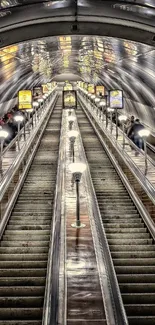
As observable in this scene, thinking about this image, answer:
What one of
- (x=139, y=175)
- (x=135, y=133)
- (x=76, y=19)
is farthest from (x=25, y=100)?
(x=139, y=175)

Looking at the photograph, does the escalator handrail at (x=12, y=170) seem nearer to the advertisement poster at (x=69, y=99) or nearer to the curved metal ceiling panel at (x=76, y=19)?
the curved metal ceiling panel at (x=76, y=19)

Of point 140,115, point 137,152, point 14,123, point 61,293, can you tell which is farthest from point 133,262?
point 140,115

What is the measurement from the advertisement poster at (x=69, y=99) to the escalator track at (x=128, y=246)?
12.0 metres

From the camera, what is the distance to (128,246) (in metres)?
9.49

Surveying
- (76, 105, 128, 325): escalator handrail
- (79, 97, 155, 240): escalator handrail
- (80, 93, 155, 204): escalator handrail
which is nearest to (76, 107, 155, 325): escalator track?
(79, 97, 155, 240): escalator handrail

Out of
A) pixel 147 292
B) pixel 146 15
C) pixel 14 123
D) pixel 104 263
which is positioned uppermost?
pixel 146 15

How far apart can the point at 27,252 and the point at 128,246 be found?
1.96 metres

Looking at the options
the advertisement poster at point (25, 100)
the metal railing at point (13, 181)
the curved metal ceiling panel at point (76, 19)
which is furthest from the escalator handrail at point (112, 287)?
the advertisement poster at point (25, 100)

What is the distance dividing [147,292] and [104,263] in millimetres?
830

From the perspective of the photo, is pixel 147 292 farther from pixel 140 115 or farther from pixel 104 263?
pixel 140 115

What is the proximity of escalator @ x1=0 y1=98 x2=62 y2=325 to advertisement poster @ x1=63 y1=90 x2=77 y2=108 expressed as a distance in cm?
1240

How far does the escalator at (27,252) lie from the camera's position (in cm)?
691

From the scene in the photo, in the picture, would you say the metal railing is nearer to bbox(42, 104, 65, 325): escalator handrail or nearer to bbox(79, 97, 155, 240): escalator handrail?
bbox(42, 104, 65, 325): escalator handrail

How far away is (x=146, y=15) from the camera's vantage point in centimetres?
1094
